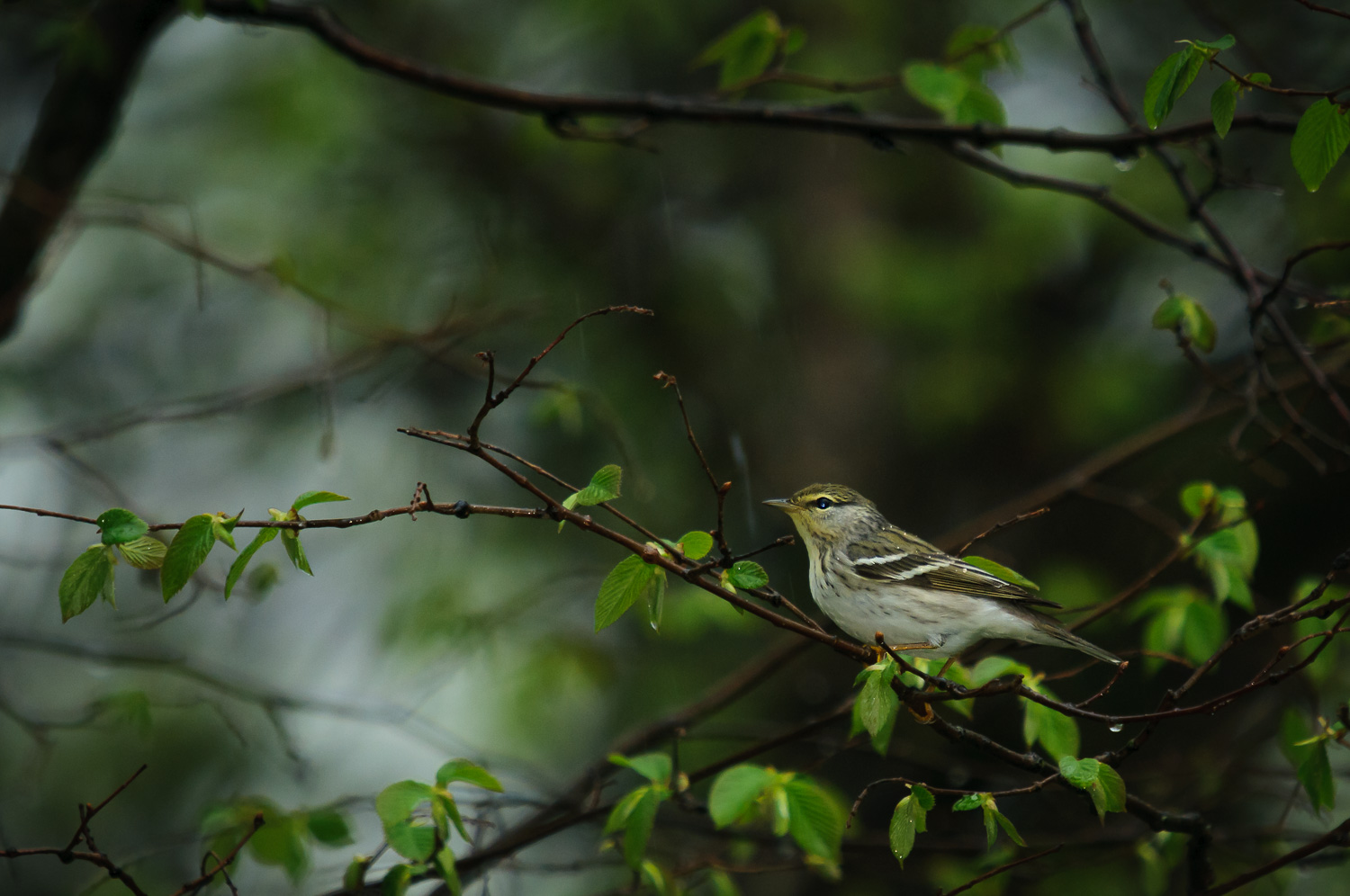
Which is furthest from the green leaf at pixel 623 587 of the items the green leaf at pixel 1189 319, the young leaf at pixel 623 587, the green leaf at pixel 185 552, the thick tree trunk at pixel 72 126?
the thick tree trunk at pixel 72 126

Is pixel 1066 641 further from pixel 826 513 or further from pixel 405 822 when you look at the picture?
pixel 405 822

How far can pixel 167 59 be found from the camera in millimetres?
8234

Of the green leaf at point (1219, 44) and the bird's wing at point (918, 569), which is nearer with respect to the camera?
the green leaf at point (1219, 44)

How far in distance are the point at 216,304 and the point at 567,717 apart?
444 cm

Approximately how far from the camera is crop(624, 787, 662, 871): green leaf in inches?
100

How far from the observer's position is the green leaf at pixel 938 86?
3.63m

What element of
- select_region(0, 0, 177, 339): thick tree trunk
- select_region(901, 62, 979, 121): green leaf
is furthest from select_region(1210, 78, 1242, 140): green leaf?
select_region(0, 0, 177, 339): thick tree trunk

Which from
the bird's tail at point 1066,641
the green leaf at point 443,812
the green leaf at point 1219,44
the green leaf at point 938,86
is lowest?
the bird's tail at point 1066,641

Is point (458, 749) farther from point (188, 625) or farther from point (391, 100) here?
point (391, 100)

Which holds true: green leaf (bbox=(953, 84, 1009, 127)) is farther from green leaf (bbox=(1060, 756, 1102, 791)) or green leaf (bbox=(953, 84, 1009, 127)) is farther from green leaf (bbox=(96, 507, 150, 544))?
green leaf (bbox=(96, 507, 150, 544))

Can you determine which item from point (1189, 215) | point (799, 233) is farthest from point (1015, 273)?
point (1189, 215)

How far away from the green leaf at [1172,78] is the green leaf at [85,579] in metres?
2.69

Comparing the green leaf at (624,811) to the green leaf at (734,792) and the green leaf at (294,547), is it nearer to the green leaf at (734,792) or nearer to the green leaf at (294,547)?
the green leaf at (734,792)

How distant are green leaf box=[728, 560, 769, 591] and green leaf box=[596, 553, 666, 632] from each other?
191 millimetres
